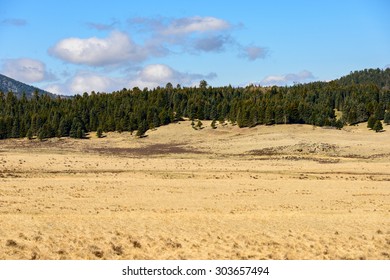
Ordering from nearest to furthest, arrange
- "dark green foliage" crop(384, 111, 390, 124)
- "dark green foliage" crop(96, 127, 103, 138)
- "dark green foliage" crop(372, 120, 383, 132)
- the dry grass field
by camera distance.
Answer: the dry grass field → "dark green foliage" crop(372, 120, 383, 132) → "dark green foliage" crop(384, 111, 390, 124) → "dark green foliage" crop(96, 127, 103, 138)

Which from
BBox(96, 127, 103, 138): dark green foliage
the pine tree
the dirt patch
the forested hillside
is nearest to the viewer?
the dirt patch

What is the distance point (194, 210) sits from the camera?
2634cm

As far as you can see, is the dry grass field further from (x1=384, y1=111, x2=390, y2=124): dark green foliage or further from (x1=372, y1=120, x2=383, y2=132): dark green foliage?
(x1=384, y1=111, x2=390, y2=124): dark green foliage

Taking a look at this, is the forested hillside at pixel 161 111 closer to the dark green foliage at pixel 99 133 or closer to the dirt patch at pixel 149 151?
the dark green foliage at pixel 99 133

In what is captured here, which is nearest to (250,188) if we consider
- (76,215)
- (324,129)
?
(76,215)

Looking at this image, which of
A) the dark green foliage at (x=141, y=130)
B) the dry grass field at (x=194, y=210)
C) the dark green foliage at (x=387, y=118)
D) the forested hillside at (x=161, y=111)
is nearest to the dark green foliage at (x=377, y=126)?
the forested hillside at (x=161, y=111)

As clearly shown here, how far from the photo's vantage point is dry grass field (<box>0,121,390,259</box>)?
18516 millimetres

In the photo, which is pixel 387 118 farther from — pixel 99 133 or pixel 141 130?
pixel 99 133

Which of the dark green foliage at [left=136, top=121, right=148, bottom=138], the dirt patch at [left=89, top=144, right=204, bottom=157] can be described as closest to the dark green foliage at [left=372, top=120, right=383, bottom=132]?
the dirt patch at [left=89, top=144, right=204, bottom=157]

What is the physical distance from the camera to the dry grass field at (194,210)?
18.5m

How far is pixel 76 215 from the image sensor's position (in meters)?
23.9

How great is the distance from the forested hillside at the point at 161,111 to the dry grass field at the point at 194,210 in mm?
57104

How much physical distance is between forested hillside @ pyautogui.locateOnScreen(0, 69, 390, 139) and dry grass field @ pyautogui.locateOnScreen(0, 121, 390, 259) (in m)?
57.1
